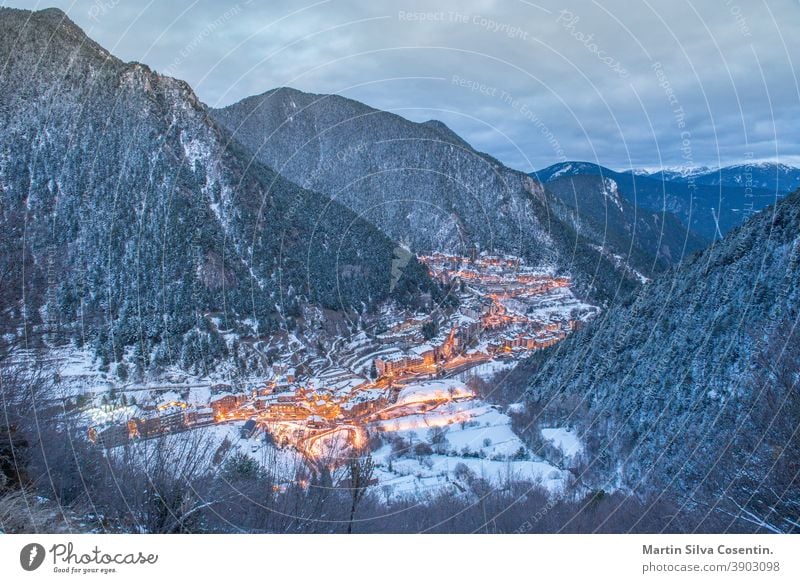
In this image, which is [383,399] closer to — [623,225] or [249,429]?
[249,429]

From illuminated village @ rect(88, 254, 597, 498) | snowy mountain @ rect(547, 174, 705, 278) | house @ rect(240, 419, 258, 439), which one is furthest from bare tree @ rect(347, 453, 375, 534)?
snowy mountain @ rect(547, 174, 705, 278)

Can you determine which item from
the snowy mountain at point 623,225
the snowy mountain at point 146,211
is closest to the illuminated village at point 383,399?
the snowy mountain at point 146,211

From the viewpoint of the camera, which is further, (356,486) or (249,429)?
(249,429)

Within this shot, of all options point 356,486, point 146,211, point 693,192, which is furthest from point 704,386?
point 693,192

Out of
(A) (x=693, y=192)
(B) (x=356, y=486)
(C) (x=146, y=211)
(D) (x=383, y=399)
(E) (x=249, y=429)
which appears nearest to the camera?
(B) (x=356, y=486)

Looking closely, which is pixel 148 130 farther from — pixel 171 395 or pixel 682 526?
pixel 682 526

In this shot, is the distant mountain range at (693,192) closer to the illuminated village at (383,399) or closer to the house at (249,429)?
the illuminated village at (383,399)
